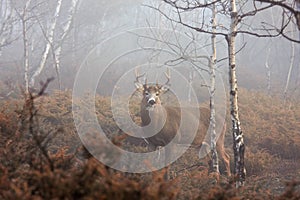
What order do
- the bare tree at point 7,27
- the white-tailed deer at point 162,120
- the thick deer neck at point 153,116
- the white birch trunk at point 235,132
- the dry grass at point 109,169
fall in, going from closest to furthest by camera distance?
the dry grass at point 109,169 < the white birch trunk at point 235,132 < the white-tailed deer at point 162,120 < the thick deer neck at point 153,116 < the bare tree at point 7,27

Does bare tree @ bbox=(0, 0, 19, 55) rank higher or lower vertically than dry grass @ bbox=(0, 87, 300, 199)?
higher

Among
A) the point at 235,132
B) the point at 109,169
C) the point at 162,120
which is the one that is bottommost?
the point at 109,169

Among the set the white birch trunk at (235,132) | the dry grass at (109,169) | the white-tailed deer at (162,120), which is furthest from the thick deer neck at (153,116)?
the white birch trunk at (235,132)

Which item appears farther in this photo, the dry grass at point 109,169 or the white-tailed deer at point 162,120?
the white-tailed deer at point 162,120

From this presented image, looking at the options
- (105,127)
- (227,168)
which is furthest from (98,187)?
(105,127)

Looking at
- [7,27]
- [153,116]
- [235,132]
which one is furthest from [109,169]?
[7,27]

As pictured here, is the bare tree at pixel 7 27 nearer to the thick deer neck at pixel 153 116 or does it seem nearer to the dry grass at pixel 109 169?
the dry grass at pixel 109 169

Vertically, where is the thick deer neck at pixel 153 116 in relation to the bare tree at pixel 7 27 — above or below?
below

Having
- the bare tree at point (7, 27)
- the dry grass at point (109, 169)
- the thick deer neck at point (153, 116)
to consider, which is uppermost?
the bare tree at point (7, 27)

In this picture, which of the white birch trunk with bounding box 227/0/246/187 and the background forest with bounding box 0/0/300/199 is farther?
the white birch trunk with bounding box 227/0/246/187

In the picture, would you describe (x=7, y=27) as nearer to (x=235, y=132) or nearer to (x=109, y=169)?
(x=235, y=132)

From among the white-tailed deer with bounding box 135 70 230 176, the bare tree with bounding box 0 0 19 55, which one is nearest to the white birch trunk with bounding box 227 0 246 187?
the white-tailed deer with bounding box 135 70 230 176

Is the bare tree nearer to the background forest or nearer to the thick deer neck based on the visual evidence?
the background forest

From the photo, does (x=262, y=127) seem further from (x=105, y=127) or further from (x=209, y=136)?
(x=105, y=127)
